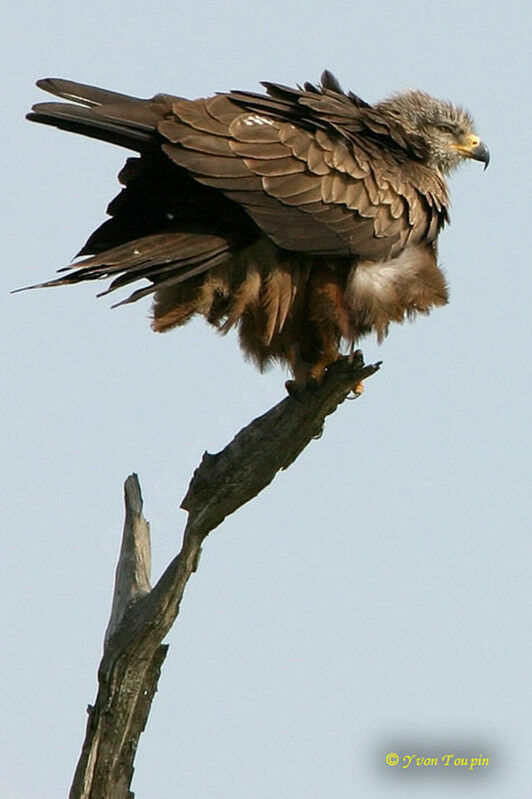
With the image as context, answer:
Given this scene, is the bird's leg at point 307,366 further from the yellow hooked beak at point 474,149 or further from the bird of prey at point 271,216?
the yellow hooked beak at point 474,149

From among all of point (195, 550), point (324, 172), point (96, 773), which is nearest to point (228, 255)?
point (324, 172)

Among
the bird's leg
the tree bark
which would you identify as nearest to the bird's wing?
the bird's leg

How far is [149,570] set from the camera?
248 inches

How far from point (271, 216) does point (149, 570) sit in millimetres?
1683

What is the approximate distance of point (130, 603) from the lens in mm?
6102

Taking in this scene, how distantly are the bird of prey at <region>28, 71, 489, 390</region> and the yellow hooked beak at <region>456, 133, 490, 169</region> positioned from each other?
664 mm

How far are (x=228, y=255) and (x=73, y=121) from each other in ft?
3.04

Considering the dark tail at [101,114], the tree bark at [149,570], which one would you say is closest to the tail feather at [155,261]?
the dark tail at [101,114]

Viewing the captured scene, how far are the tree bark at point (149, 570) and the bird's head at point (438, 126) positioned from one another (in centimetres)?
182

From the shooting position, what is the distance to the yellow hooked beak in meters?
7.93

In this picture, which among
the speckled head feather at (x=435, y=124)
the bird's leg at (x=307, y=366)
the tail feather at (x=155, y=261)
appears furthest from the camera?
the speckled head feather at (x=435, y=124)

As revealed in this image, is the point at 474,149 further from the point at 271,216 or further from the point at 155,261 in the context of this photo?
the point at 155,261

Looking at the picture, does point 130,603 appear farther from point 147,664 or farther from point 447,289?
point 447,289

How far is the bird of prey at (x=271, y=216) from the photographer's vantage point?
6.03 meters
